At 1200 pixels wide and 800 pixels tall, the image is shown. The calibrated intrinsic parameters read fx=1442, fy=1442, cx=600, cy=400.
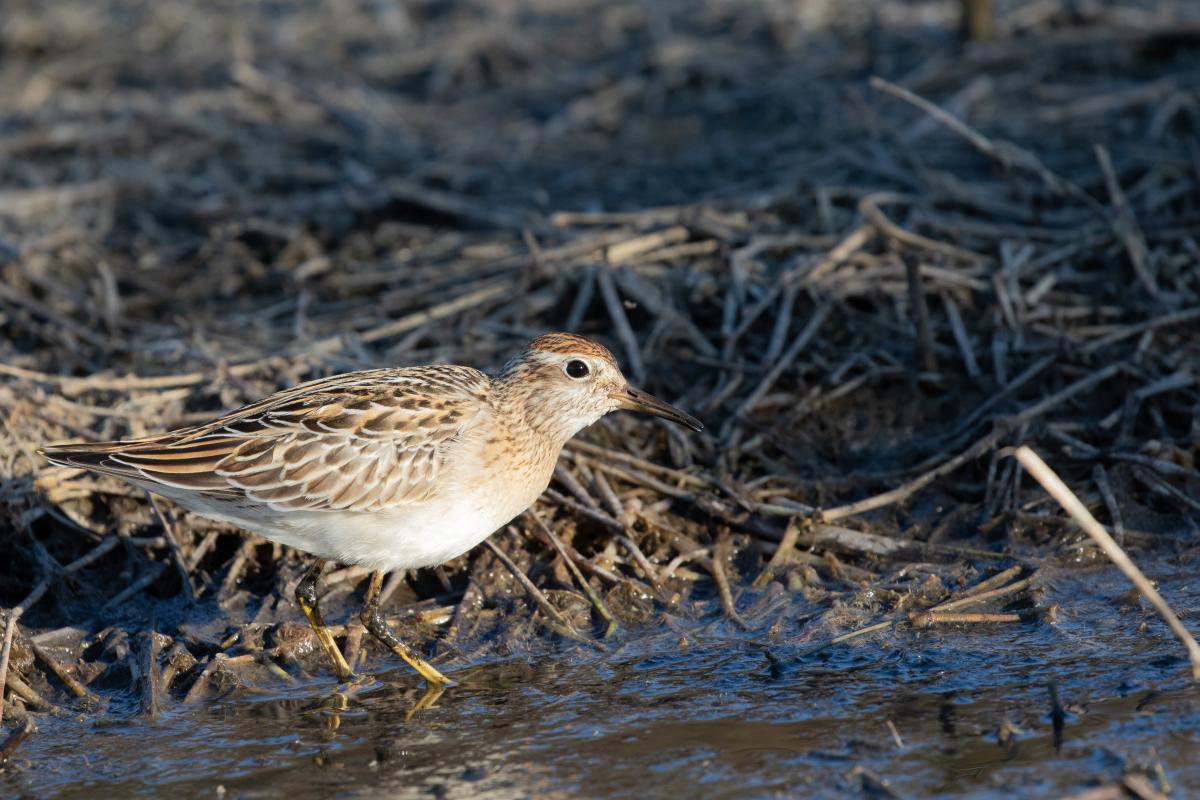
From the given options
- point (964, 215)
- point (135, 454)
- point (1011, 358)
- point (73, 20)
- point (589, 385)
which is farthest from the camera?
point (73, 20)

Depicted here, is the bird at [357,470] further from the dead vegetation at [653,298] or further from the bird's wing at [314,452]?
the dead vegetation at [653,298]

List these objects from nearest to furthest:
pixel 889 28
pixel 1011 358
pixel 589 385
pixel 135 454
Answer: pixel 135 454 < pixel 589 385 < pixel 1011 358 < pixel 889 28

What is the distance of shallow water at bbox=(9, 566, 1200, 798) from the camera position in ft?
17.4

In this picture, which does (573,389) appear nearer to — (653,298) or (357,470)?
(357,470)

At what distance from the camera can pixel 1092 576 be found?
Result: 689 centimetres

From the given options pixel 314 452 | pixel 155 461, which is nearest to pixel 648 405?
pixel 314 452

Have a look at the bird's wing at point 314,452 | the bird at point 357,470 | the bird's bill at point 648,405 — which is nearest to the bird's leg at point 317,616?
the bird at point 357,470

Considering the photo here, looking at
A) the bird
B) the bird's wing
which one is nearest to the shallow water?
the bird

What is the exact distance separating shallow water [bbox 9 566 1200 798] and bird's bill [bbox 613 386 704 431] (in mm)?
972

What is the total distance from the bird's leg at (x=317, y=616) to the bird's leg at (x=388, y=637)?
188 millimetres

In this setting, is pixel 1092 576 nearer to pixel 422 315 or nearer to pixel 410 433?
pixel 410 433

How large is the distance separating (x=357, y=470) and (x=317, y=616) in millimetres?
763

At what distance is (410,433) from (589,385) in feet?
2.99

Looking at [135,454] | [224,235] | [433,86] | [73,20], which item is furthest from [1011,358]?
[73,20]
